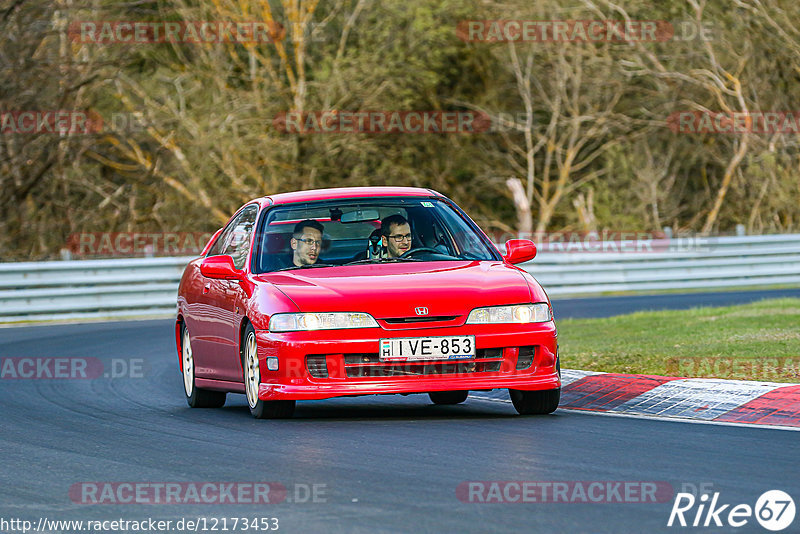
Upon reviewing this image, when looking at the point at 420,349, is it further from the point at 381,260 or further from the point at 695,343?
the point at 695,343

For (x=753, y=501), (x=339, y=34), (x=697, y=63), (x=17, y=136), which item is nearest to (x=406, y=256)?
(x=753, y=501)

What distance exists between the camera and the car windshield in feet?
32.7

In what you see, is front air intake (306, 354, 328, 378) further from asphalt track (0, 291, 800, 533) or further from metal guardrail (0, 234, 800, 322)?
metal guardrail (0, 234, 800, 322)

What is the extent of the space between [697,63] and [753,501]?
106ft

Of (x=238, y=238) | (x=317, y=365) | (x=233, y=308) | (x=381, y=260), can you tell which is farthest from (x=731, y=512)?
(x=238, y=238)

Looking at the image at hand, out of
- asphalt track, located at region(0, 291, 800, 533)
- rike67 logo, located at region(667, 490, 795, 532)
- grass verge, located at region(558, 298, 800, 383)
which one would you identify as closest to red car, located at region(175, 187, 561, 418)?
asphalt track, located at region(0, 291, 800, 533)

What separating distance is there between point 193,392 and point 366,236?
6.03ft

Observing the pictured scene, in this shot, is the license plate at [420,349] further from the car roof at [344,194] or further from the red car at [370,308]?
the car roof at [344,194]

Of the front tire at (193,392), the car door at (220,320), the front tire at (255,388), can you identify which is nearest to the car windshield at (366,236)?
the car door at (220,320)

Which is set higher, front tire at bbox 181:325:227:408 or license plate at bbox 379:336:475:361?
license plate at bbox 379:336:475:361

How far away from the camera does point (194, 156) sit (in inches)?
1299

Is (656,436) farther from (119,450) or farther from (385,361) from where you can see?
(119,450)

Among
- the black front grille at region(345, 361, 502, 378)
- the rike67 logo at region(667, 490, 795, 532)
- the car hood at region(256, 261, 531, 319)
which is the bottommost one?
the black front grille at region(345, 361, 502, 378)

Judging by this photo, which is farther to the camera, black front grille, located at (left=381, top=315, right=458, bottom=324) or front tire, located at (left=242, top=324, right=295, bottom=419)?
front tire, located at (left=242, top=324, right=295, bottom=419)
